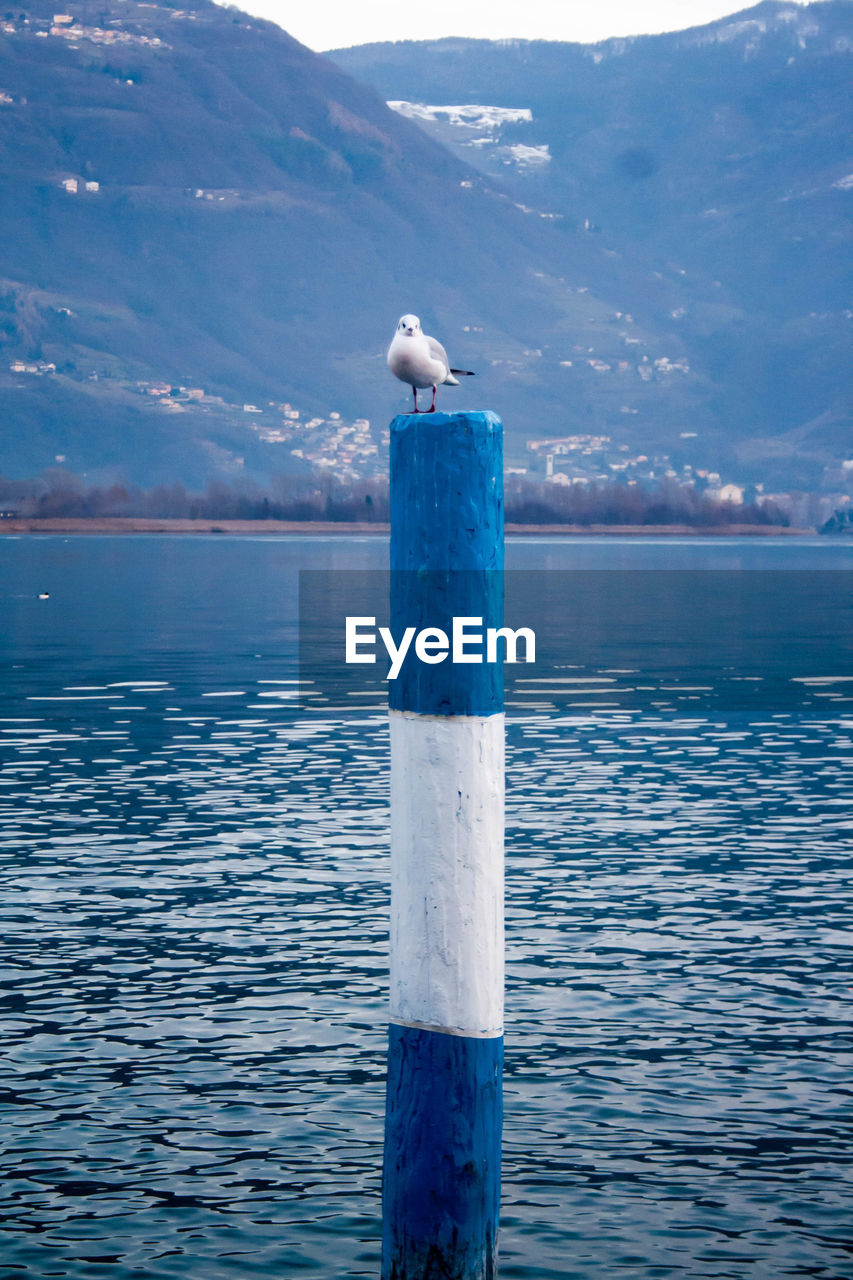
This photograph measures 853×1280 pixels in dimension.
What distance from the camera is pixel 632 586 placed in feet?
490

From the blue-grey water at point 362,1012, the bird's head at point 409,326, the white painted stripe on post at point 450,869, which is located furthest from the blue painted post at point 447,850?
the blue-grey water at point 362,1012

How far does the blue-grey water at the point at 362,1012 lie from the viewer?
39.6 ft

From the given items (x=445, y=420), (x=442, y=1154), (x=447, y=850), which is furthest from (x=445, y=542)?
(x=442, y=1154)

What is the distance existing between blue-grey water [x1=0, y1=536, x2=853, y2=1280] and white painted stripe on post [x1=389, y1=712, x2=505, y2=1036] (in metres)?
3.87

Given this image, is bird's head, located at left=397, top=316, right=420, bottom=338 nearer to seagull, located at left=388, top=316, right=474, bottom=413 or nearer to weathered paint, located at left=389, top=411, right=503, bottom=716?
seagull, located at left=388, top=316, right=474, bottom=413

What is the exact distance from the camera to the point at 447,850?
27.2 feet

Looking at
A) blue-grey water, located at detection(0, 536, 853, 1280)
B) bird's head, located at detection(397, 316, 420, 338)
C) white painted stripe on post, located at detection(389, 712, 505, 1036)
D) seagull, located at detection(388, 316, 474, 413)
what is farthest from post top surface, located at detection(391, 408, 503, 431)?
blue-grey water, located at detection(0, 536, 853, 1280)

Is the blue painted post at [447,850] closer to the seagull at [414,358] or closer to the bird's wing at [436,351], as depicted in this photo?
the seagull at [414,358]

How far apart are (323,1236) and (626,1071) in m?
4.27

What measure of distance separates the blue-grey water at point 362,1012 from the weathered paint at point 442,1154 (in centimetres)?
293

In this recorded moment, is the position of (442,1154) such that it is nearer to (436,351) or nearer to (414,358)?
(414,358)

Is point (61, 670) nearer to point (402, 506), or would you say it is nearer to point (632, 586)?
point (402, 506)

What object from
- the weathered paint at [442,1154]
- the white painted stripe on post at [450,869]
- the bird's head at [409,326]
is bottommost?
the weathered paint at [442,1154]

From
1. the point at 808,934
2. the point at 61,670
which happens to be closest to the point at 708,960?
the point at 808,934
